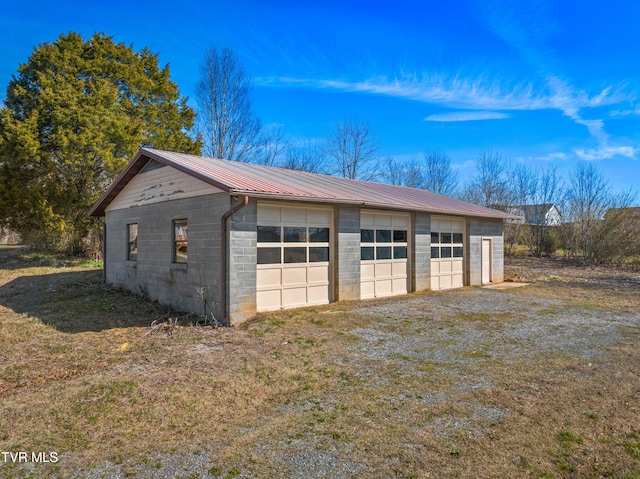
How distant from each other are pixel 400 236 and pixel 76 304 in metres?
9.17

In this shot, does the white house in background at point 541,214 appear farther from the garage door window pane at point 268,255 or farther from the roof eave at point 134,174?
the roof eave at point 134,174

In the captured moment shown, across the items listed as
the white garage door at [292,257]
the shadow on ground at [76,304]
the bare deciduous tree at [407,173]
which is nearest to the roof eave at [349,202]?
the white garage door at [292,257]

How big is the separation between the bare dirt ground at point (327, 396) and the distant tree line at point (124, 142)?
11278 mm

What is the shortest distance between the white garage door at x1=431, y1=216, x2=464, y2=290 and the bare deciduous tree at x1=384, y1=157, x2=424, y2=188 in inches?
792

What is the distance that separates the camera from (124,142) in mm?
18500

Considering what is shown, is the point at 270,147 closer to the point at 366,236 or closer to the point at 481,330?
the point at 366,236

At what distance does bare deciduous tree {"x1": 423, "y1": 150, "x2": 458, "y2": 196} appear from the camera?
34656mm

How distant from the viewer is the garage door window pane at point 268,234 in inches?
340

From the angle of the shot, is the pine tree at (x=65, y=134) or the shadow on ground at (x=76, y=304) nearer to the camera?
the shadow on ground at (x=76, y=304)

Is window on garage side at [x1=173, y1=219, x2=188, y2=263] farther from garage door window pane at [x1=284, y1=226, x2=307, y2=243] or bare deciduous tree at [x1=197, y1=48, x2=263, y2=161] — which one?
bare deciduous tree at [x1=197, y1=48, x2=263, y2=161]

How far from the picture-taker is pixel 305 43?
11.9m

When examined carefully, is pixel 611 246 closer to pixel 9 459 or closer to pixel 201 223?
pixel 201 223

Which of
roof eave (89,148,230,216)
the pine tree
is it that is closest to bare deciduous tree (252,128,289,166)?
the pine tree

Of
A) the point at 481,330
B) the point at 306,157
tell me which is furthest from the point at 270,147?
the point at 481,330
